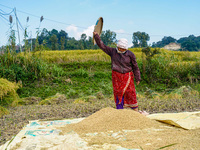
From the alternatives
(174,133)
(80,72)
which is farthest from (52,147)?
(80,72)

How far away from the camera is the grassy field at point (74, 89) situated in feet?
14.8

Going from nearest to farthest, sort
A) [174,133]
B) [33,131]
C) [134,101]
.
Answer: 1. [174,133]
2. [33,131]
3. [134,101]

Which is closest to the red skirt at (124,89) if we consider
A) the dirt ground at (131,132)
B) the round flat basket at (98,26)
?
the dirt ground at (131,132)

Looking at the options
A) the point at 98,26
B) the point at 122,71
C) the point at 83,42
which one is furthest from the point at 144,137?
the point at 83,42

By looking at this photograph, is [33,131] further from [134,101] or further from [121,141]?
[134,101]

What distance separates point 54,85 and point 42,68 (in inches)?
33.3

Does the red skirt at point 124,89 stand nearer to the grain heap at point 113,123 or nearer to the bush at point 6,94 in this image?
the grain heap at point 113,123

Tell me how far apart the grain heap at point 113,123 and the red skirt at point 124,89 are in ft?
1.85

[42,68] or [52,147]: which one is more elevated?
[42,68]

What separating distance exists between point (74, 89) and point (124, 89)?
4.60 meters

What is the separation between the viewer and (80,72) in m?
9.48

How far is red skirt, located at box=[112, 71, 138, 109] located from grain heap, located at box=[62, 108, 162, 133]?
564 millimetres

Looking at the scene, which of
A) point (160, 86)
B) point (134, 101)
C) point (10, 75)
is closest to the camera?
point (134, 101)

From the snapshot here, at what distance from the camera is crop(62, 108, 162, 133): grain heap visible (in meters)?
2.83
